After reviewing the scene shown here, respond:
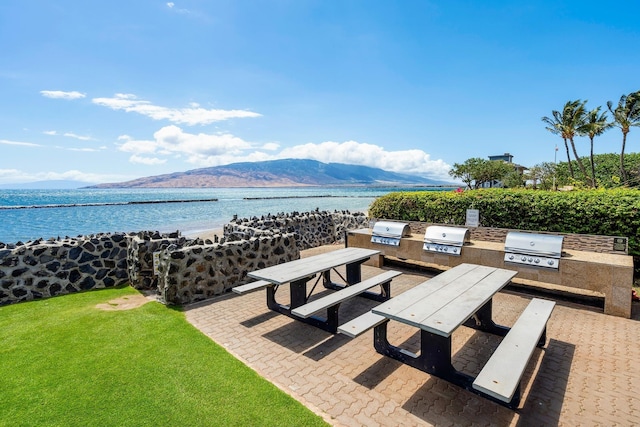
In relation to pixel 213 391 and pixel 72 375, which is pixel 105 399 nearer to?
pixel 72 375

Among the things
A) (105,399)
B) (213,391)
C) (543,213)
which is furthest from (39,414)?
(543,213)

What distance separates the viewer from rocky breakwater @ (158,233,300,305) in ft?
20.4

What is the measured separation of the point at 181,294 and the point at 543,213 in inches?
361

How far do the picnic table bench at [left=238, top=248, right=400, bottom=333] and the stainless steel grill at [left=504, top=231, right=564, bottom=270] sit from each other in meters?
2.53

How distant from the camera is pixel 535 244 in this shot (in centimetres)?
621

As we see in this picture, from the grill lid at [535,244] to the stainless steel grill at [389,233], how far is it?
2.53 meters

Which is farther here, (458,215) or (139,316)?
(458,215)

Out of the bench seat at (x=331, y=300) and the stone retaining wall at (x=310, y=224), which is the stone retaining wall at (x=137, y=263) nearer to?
the stone retaining wall at (x=310, y=224)

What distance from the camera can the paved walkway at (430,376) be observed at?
3170 mm

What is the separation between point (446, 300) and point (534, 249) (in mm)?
3594

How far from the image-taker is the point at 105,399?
3.43m

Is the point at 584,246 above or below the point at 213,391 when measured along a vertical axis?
above

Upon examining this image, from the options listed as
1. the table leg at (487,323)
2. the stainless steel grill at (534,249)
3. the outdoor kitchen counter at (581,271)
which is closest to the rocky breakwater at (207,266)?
the outdoor kitchen counter at (581,271)

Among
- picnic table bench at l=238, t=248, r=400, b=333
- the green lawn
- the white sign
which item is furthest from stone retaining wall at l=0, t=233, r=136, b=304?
the white sign
